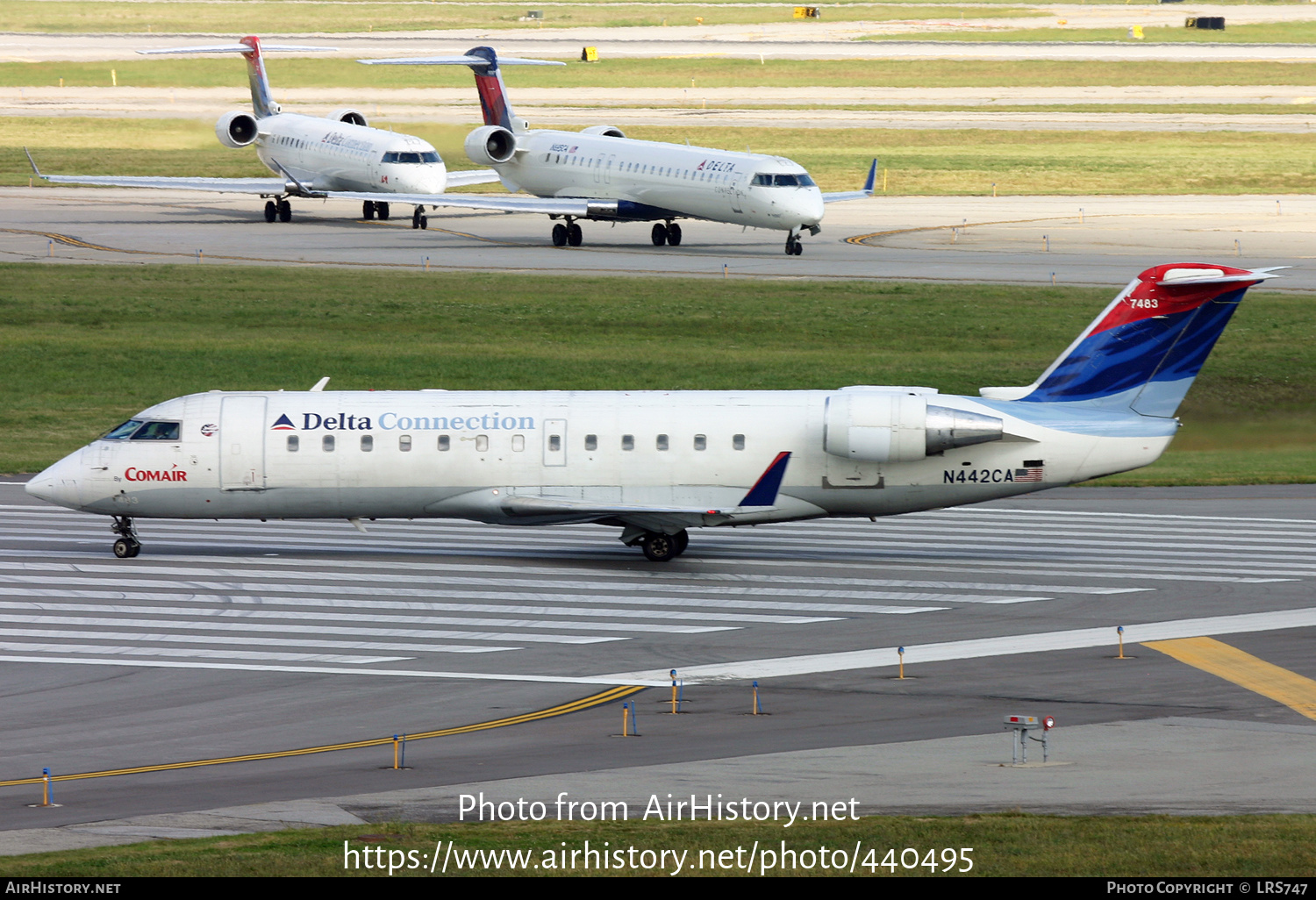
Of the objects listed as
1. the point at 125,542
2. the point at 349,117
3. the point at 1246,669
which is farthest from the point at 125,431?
the point at 349,117

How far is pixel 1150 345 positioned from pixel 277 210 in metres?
59.1

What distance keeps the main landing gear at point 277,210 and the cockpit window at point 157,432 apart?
51.4 meters

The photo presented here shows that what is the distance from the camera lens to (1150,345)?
31828 mm

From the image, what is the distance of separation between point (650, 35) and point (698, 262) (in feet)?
402

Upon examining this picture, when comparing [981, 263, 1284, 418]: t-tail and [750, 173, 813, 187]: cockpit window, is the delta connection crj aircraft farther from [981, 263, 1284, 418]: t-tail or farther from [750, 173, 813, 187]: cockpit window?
[750, 173, 813, 187]: cockpit window

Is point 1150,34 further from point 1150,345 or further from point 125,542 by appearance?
point 125,542

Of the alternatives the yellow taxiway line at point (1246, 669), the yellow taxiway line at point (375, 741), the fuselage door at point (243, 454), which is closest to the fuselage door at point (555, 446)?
the fuselage door at point (243, 454)

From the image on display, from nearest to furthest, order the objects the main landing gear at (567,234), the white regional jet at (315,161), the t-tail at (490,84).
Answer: the main landing gear at (567,234)
the white regional jet at (315,161)
the t-tail at (490,84)

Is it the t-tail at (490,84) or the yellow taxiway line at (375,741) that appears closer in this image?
the yellow taxiway line at (375,741)

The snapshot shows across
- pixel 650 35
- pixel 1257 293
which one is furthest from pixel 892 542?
pixel 650 35

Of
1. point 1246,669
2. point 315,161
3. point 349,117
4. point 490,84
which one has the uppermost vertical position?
point 349,117

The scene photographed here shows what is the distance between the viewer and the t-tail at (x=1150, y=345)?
104ft

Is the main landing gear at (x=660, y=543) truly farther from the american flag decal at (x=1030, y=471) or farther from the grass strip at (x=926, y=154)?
the grass strip at (x=926, y=154)
